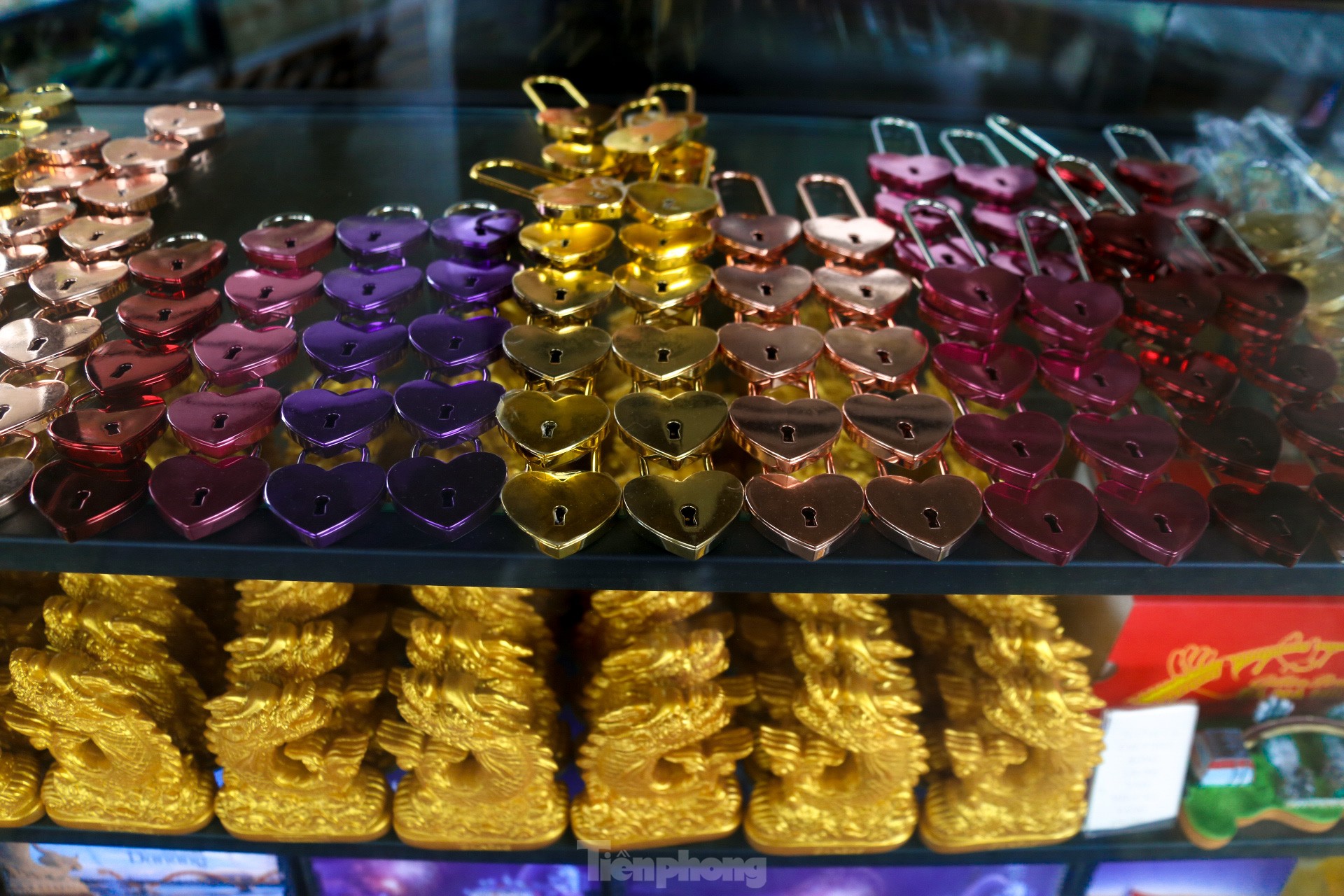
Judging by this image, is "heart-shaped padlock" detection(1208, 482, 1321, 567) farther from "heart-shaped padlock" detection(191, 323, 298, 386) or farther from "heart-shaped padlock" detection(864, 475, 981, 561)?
"heart-shaped padlock" detection(191, 323, 298, 386)

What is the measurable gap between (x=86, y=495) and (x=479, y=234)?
366 mm

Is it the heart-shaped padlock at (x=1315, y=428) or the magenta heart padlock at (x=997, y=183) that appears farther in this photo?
the magenta heart padlock at (x=997, y=183)

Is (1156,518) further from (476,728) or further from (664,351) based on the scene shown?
(476,728)

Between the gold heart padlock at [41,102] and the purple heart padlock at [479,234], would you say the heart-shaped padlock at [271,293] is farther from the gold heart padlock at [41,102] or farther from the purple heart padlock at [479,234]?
the gold heart padlock at [41,102]

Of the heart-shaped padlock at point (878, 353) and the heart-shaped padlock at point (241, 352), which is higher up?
the heart-shaped padlock at point (878, 353)

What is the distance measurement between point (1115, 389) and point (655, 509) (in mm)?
375

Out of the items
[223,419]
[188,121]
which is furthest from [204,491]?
[188,121]

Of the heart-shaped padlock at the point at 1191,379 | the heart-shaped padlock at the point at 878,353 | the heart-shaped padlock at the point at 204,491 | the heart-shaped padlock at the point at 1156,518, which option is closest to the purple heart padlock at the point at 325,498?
the heart-shaped padlock at the point at 204,491

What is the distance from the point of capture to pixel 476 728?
0.70 metres

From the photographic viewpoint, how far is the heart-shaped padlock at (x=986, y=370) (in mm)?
671

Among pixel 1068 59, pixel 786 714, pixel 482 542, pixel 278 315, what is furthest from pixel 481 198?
pixel 1068 59

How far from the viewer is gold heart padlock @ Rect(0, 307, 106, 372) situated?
644mm

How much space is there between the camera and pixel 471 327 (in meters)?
0.68

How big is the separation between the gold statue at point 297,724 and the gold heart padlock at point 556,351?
269 millimetres
